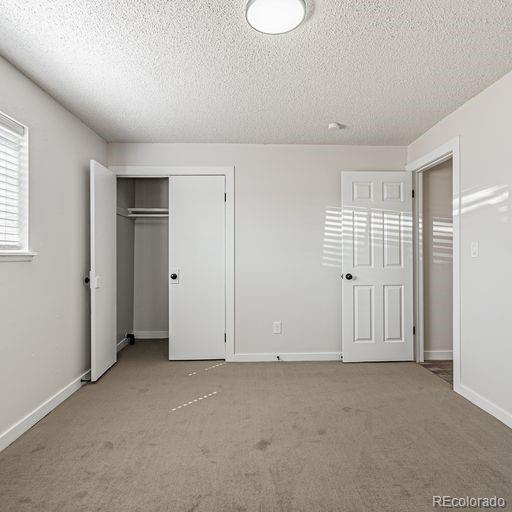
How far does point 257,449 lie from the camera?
232 cm

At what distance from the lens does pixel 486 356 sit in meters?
2.90

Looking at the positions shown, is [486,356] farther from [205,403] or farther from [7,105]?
[7,105]

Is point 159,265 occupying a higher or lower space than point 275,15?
lower

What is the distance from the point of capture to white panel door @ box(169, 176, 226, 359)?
431 centimetres

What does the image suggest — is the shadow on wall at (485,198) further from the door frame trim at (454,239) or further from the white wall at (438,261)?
the white wall at (438,261)

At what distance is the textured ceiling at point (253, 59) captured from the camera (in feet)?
6.38

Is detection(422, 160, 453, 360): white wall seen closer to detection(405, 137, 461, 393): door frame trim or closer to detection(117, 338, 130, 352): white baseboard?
detection(405, 137, 461, 393): door frame trim

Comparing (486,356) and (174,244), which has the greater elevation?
(174,244)

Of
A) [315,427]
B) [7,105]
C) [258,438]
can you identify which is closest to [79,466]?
[258,438]

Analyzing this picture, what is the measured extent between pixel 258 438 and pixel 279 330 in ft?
6.21

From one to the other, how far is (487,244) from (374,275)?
1426 millimetres

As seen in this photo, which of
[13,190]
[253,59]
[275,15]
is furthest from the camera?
[13,190]

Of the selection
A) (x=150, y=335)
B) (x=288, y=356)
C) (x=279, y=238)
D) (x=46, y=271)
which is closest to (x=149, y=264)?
(x=150, y=335)

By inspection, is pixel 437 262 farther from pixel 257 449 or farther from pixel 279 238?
pixel 257 449
